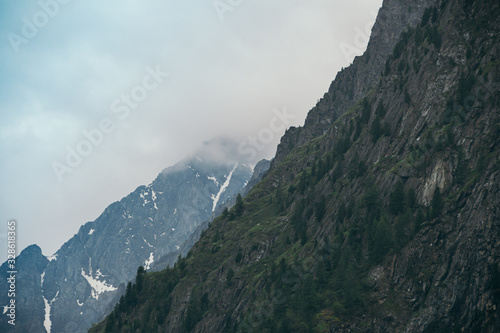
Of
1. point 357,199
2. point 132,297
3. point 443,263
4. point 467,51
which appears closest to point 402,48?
point 467,51

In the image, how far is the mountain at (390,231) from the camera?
3044 inches

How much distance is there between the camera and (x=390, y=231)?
91.3m

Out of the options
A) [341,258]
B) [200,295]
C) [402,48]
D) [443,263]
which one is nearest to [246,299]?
[200,295]

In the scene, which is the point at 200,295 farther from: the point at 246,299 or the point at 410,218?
the point at 410,218

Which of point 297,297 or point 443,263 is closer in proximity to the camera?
point 443,263

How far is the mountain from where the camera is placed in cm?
7731

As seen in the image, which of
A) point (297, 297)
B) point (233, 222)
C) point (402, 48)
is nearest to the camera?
point (297, 297)

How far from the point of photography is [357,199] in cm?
11275

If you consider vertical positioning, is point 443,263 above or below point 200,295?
below

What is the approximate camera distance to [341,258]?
311 ft

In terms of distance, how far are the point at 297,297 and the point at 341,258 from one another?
13445 millimetres

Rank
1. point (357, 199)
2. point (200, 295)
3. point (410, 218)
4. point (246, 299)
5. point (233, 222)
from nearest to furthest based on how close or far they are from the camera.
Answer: point (410, 218), point (357, 199), point (246, 299), point (200, 295), point (233, 222)

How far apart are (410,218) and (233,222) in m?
96.3

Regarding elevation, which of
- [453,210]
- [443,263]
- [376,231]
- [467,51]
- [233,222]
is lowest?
[443,263]
